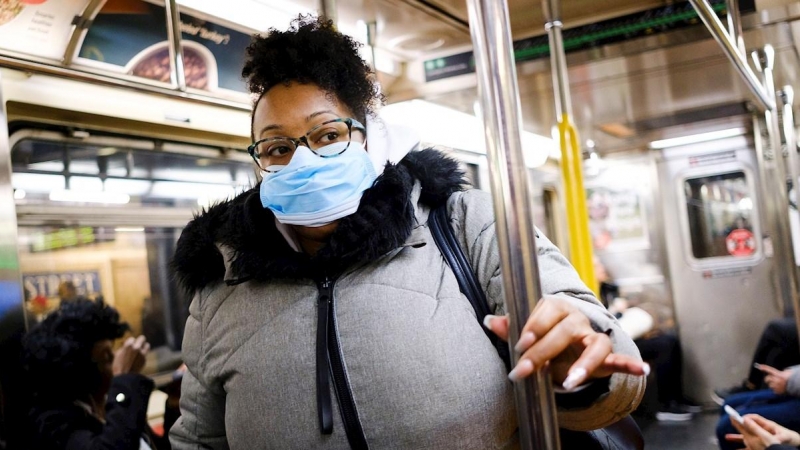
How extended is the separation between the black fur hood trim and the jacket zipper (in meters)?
0.11

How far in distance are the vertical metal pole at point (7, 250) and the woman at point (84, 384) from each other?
14cm

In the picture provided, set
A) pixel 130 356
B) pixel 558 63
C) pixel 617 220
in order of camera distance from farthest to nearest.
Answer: pixel 617 220, pixel 130 356, pixel 558 63

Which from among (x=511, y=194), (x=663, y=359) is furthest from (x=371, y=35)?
(x=663, y=359)

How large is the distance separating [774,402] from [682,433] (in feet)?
6.84

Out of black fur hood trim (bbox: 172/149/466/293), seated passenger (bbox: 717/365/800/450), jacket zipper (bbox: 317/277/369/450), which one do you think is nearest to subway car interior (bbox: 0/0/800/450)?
black fur hood trim (bbox: 172/149/466/293)

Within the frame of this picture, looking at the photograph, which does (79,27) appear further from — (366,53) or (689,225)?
(689,225)

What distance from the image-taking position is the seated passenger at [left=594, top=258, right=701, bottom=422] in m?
7.61

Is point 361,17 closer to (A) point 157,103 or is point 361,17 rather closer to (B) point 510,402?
(A) point 157,103

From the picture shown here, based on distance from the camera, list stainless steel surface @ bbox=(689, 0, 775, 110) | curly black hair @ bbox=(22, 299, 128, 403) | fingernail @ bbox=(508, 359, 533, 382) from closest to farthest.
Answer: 1. fingernail @ bbox=(508, 359, 533, 382)
2. stainless steel surface @ bbox=(689, 0, 775, 110)
3. curly black hair @ bbox=(22, 299, 128, 403)

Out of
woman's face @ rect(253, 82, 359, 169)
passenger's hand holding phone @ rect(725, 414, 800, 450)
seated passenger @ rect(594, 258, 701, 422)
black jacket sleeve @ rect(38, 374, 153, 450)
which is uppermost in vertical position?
woman's face @ rect(253, 82, 359, 169)

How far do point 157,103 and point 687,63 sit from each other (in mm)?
3781

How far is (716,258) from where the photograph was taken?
7.56 metres

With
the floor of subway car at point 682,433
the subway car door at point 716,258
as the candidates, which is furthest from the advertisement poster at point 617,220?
the floor of subway car at point 682,433

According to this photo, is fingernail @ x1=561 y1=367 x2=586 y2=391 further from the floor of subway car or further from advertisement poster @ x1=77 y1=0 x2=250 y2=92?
the floor of subway car
